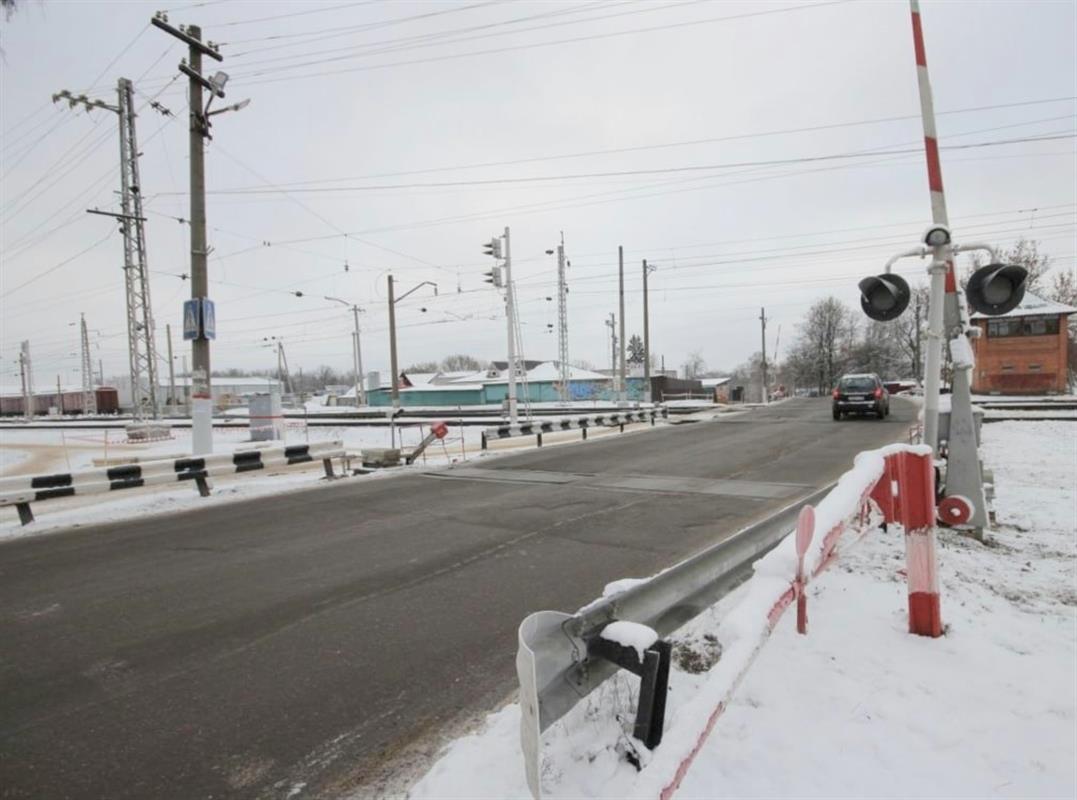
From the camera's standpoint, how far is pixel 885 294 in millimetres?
6383

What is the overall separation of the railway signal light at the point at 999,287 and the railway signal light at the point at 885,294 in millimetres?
595

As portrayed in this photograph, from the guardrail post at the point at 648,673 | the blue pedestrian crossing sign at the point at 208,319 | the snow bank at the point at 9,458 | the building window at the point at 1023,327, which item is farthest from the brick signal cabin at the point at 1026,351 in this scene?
the snow bank at the point at 9,458

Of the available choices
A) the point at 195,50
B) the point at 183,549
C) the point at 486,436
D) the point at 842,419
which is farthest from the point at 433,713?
the point at 842,419

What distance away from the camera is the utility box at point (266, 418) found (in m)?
24.8

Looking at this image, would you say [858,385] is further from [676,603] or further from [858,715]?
[676,603]

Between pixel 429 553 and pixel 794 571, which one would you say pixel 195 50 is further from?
pixel 794 571

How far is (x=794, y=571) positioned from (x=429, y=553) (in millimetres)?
4309

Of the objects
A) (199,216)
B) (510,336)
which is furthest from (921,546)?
(510,336)

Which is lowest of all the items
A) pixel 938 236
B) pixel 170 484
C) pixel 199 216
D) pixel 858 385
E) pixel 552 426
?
pixel 170 484

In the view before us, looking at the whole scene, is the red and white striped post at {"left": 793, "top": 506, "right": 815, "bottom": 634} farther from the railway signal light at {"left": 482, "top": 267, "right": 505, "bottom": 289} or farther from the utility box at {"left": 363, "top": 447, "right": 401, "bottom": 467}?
the railway signal light at {"left": 482, "top": 267, "right": 505, "bottom": 289}

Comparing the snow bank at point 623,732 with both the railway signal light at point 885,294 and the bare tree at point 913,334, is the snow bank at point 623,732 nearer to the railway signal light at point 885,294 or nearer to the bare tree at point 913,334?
the railway signal light at point 885,294

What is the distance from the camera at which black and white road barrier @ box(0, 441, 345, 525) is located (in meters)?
8.76

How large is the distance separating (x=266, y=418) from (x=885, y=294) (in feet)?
77.2

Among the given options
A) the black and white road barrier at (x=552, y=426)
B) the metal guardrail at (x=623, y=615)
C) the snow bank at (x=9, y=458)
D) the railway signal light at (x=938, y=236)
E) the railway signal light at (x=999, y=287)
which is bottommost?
the snow bank at (x=9, y=458)
